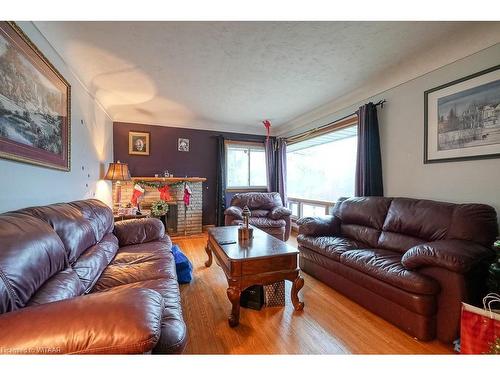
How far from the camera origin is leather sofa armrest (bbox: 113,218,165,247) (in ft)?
7.57

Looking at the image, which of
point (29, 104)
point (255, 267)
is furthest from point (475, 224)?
point (29, 104)

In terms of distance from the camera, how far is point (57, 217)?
1431 mm

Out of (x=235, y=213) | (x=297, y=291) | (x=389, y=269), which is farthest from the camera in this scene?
(x=235, y=213)

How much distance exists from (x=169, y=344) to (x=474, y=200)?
2698 mm

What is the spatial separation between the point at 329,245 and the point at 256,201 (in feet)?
7.19

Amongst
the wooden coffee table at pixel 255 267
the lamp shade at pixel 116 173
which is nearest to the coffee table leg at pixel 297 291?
the wooden coffee table at pixel 255 267

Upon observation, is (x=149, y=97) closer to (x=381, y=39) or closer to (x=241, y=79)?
(x=241, y=79)

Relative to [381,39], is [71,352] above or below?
below

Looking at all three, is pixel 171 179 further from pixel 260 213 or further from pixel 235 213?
pixel 260 213

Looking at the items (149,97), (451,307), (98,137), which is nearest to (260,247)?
(451,307)

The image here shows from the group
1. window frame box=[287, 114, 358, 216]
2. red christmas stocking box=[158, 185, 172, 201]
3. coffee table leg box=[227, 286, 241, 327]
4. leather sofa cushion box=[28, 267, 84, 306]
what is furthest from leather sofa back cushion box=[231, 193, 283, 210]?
leather sofa cushion box=[28, 267, 84, 306]

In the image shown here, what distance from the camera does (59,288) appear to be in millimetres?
1050

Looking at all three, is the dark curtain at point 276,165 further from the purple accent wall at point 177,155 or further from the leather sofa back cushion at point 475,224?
the leather sofa back cushion at point 475,224

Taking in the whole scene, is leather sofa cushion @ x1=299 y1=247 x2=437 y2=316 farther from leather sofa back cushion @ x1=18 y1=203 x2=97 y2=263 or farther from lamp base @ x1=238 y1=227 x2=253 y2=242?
leather sofa back cushion @ x1=18 y1=203 x2=97 y2=263
